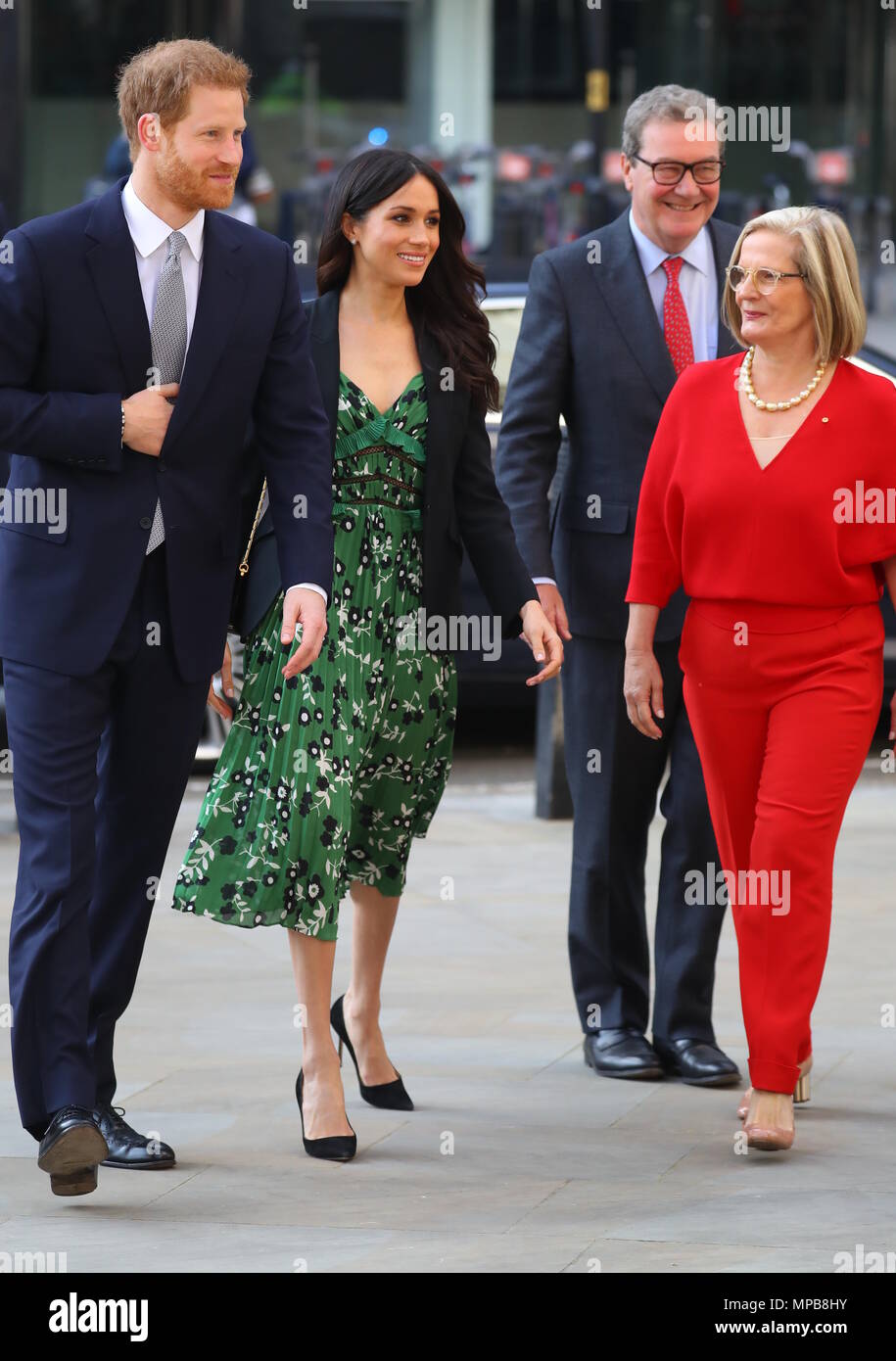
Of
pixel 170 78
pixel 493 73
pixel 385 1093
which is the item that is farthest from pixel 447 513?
pixel 493 73

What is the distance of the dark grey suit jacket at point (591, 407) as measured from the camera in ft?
18.0

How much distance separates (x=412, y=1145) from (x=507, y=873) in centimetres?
300

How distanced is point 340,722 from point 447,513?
51 centimetres

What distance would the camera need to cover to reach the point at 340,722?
4.83 metres

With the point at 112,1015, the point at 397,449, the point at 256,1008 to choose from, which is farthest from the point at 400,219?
the point at 256,1008

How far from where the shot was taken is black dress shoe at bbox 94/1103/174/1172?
15.2 ft

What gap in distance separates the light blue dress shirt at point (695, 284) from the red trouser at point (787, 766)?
901 mm

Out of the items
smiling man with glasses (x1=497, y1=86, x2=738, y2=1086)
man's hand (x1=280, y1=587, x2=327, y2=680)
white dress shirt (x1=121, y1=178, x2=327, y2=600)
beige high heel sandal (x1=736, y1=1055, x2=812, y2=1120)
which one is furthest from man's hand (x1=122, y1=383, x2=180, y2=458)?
beige high heel sandal (x1=736, y1=1055, x2=812, y2=1120)

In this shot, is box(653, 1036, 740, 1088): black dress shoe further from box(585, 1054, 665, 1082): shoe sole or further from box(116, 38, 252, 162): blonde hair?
box(116, 38, 252, 162): blonde hair

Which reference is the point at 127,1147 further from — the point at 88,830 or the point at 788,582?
the point at 788,582

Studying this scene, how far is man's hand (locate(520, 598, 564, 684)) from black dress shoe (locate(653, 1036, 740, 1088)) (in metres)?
0.99

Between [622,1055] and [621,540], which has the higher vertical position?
[621,540]

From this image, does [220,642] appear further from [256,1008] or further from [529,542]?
[256,1008]
